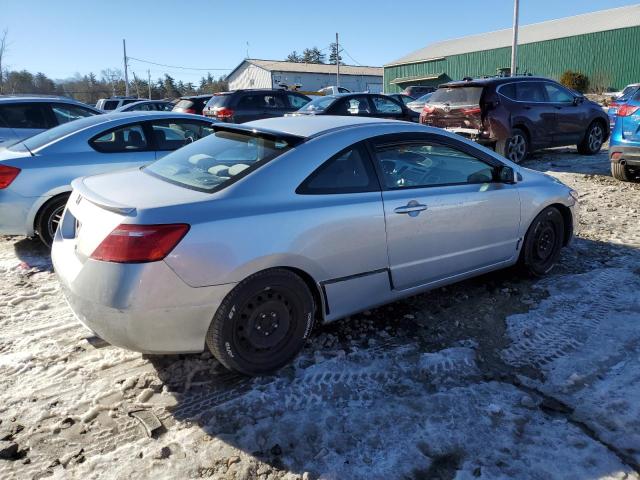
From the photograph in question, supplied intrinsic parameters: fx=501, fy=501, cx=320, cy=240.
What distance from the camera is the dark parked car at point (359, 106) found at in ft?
40.7

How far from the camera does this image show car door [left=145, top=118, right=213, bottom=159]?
5941 mm

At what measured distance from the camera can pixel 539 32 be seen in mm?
45531

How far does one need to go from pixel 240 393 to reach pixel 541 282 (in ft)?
9.95

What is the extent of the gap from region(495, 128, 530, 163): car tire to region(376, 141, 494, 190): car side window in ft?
20.1

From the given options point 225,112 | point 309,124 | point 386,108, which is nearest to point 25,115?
point 225,112

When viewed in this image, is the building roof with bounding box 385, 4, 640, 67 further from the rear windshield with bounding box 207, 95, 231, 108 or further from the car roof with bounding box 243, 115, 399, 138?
the car roof with bounding box 243, 115, 399, 138

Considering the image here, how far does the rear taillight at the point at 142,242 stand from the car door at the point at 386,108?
1089cm

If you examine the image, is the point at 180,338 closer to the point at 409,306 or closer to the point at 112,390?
the point at 112,390

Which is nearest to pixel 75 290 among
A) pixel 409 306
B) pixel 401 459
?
pixel 401 459

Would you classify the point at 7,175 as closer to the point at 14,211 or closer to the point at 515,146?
the point at 14,211

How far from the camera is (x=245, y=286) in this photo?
2861 millimetres

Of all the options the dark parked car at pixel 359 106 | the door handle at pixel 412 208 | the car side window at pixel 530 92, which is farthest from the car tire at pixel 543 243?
the dark parked car at pixel 359 106

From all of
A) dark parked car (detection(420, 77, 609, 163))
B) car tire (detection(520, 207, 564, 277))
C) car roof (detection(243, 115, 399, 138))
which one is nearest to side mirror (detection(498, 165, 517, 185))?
car tire (detection(520, 207, 564, 277))

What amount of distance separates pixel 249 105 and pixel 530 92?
7485 mm
